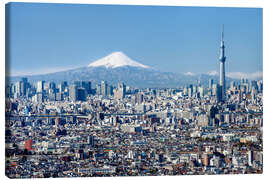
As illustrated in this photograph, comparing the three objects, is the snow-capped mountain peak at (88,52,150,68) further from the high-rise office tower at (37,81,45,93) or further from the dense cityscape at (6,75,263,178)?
the high-rise office tower at (37,81,45,93)

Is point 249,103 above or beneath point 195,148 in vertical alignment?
above

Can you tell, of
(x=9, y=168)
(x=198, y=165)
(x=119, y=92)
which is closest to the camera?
(x=9, y=168)

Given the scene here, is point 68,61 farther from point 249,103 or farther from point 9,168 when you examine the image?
point 249,103

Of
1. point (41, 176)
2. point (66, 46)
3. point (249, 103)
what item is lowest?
point (41, 176)

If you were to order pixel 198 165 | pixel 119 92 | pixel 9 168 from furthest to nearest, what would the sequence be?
pixel 119 92 → pixel 198 165 → pixel 9 168

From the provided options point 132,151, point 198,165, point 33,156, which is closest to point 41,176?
point 33,156

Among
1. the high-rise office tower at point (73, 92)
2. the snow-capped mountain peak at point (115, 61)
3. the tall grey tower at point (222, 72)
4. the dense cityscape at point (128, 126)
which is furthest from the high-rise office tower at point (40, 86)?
the tall grey tower at point (222, 72)

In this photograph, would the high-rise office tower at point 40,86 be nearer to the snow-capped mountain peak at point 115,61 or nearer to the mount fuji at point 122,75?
the mount fuji at point 122,75
